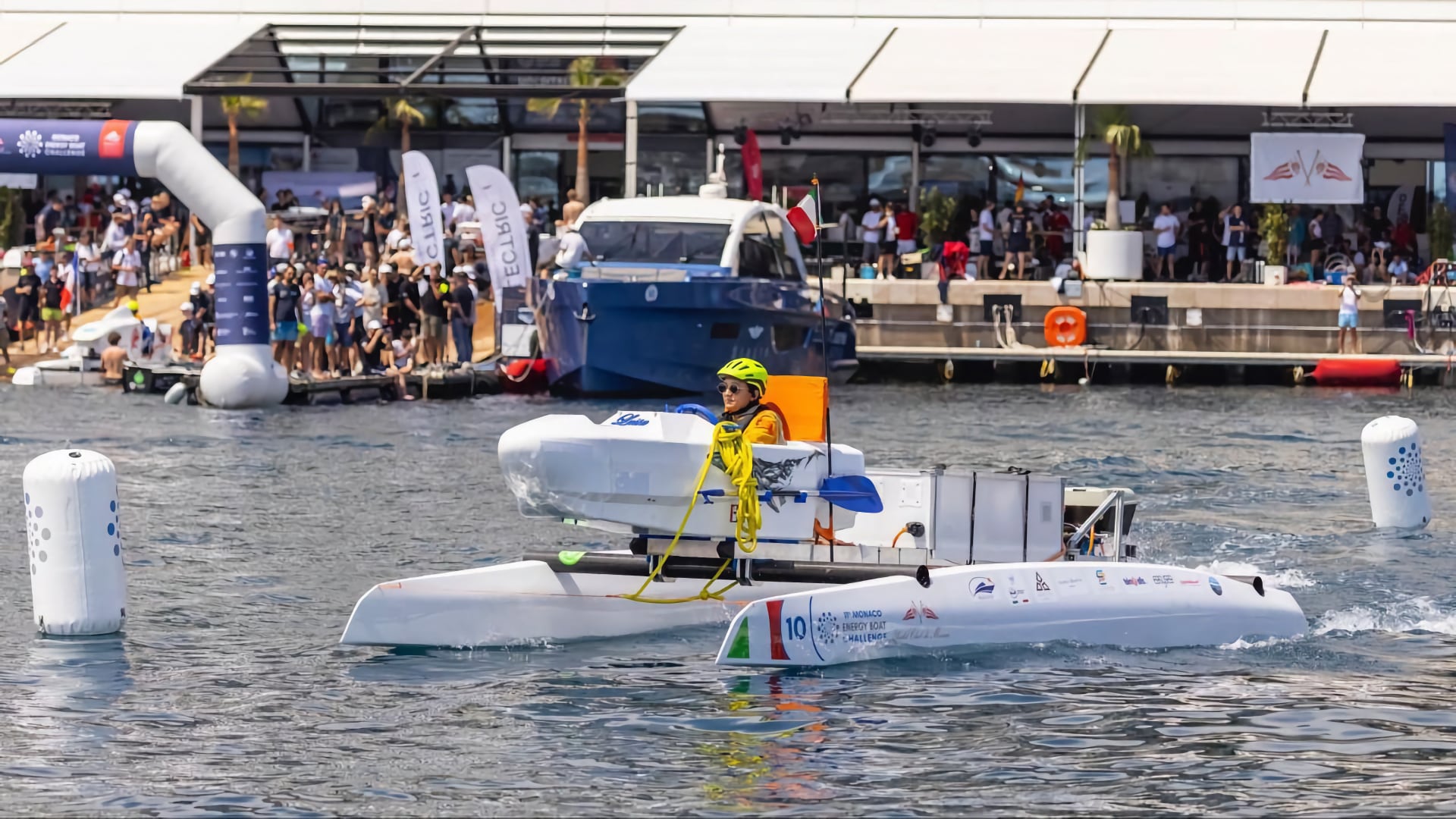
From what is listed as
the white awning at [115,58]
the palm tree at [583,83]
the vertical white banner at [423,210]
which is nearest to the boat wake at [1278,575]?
the vertical white banner at [423,210]

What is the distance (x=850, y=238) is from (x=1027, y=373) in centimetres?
546

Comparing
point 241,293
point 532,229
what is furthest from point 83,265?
point 241,293

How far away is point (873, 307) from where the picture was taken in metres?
37.3

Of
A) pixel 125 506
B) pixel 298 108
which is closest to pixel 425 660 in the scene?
pixel 125 506

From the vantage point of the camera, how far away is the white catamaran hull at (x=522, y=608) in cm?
1335

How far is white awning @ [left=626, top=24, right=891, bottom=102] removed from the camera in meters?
39.4

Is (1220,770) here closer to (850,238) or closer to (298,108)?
(850,238)

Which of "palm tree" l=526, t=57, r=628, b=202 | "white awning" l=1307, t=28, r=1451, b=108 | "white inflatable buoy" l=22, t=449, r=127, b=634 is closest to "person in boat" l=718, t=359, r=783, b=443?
"white inflatable buoy" l=22, t=449, r=127, b=634

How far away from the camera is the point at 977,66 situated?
3988cm

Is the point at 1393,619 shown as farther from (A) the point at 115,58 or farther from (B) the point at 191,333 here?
(A) the point at 115,58

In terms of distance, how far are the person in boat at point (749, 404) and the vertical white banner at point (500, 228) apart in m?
18.9

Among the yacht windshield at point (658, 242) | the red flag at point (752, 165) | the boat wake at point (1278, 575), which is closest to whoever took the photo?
the boat wake at point (1278, 575)

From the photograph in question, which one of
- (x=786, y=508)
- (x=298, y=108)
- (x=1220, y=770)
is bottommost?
(x=1220, y=770)

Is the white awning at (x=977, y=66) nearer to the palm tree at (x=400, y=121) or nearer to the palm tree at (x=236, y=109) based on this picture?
the palm tree at (x=400, y=121)
